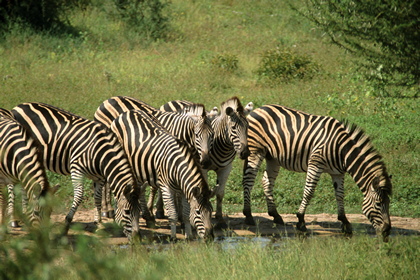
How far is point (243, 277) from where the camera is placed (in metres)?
6.62

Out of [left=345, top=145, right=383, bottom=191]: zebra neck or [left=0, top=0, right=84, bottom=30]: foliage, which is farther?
[left=0, top=0, right=84, bottom=30]: foliage

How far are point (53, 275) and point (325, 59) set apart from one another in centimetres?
2166

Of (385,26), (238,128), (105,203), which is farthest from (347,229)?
(105,203)

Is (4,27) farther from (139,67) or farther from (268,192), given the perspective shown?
(268,192)

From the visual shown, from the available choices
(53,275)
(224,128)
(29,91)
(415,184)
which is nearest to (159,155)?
(224,128)

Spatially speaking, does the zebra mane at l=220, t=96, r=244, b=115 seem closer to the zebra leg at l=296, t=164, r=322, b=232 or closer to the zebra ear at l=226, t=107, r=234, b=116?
Answer: the zebra ear at l=226, t=107, r=234, b=116

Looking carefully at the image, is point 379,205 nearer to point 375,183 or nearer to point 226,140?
point 375,183

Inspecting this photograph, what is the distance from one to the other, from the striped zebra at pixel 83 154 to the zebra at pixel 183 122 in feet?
3.77

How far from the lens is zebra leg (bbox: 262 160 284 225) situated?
10.5 metres

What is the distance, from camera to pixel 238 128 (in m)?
9.66

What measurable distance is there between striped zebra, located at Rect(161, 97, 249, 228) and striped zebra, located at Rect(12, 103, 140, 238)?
1.76m

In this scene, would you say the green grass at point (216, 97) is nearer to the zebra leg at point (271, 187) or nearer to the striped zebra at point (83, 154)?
the striped zebra at point (83, 154)

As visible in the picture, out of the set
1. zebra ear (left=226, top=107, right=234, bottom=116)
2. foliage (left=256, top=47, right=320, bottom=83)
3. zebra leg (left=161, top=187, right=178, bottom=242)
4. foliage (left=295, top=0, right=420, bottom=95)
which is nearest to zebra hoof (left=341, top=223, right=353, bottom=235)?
foliage (left=295, top=0, right=420, bottom=95)

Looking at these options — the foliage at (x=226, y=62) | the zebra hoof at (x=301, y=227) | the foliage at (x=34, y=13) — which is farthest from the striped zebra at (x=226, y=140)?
the foliage at (x=34, y=13)
